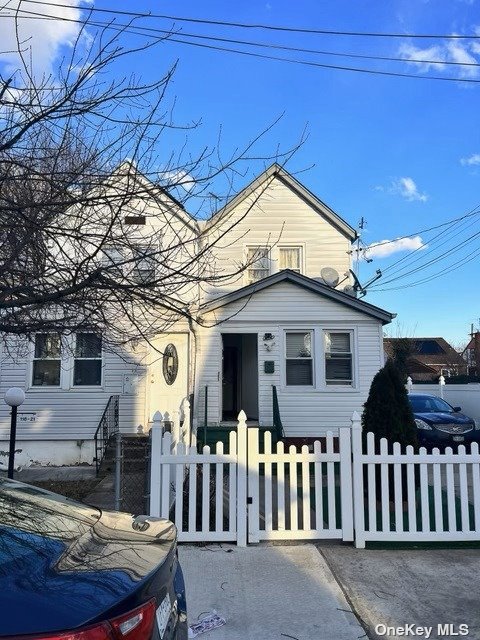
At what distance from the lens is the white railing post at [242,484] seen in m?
4.98

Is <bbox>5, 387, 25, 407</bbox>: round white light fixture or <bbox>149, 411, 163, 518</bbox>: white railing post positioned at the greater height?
<bbox>5, 387, 25, 407</bbox>: round white light fixture

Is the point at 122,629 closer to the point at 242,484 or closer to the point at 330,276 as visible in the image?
the point at 242,484

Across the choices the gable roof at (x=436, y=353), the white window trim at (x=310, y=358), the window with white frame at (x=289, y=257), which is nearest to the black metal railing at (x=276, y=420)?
the white window trim at (x=310, y=358)

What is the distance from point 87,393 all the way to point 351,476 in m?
7.88

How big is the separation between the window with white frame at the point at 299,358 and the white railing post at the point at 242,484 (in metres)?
6.56

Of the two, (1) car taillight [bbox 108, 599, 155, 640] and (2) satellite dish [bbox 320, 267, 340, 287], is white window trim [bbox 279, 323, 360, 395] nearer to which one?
(2) satellite dish [bbox 320, 267, 340, 287]

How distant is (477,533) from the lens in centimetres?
503

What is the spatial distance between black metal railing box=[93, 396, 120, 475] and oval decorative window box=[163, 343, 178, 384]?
1290 millimetres

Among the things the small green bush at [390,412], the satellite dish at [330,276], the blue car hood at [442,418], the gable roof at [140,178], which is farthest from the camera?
the satellite dish at [330,276]

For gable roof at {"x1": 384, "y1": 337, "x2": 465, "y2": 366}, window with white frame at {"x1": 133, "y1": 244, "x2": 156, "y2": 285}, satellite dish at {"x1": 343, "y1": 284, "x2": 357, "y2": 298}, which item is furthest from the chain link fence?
gable roof at {"x1": 384, "y1": 337, "x2": 465, "y2": 366}

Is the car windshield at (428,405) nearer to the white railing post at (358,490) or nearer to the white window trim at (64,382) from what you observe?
the white window trim at (64,382)

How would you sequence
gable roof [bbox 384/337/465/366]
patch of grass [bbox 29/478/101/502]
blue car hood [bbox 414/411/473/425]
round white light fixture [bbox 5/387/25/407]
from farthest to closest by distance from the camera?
→ gable roof [bbox 384/337/465/366], blue car hood [bbox 414/411/473/425], patch of grass [bbox 29/478/101/502], round white light fixture [bbox 5/387/25/407]

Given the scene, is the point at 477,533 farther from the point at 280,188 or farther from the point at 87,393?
the point at 280,188

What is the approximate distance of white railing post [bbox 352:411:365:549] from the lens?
16.3 ft
